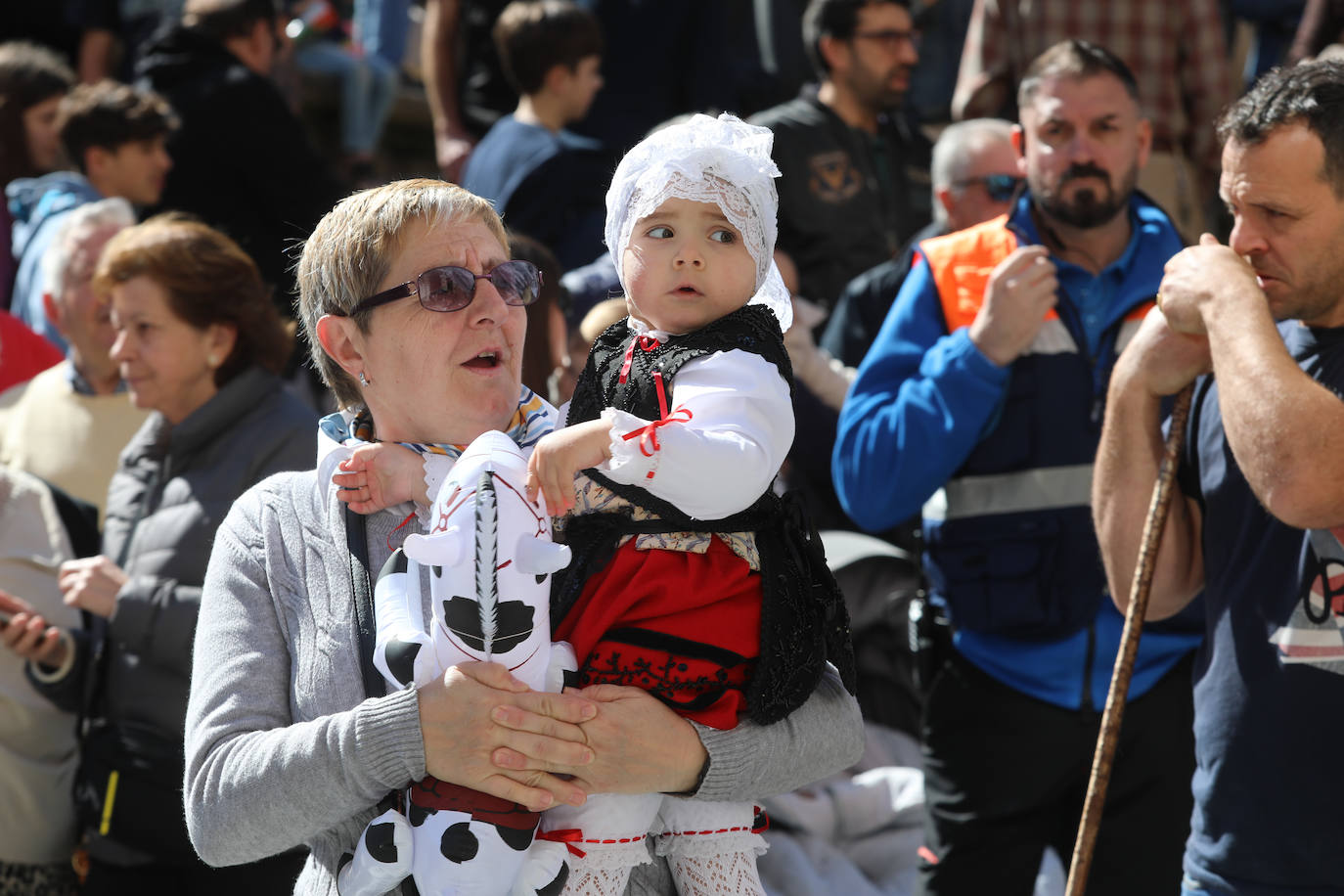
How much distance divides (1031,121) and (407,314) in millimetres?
2353

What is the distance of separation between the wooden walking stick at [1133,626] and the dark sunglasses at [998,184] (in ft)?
6.31

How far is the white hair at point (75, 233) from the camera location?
4.94 metres

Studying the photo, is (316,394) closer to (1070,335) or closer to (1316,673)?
(1070,335)

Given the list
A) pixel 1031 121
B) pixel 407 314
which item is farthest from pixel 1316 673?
pixel 1031 121

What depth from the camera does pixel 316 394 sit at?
6.33 meters

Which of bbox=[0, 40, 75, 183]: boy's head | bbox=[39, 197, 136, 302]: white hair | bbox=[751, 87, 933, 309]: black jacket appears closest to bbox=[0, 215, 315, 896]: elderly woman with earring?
bbox=[39, 197, 136, 302]: white hair

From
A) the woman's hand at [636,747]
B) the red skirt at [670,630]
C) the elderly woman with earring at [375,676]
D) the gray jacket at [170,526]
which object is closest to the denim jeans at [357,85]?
the gray jacket at [170,526]

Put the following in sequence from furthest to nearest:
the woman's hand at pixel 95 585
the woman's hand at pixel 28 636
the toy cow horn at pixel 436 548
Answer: the woman's hand at pixel 28 636 < the woman's hand at pixel 95 585 < the toy cow horn at pixel 436 548

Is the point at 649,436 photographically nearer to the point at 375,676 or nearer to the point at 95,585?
the point at 375,676

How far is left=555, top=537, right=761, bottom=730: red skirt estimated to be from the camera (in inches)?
91.0

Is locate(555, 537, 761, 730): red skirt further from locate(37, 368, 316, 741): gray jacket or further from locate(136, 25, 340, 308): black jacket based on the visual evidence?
locate(136, 25, 340, 308): black jacket

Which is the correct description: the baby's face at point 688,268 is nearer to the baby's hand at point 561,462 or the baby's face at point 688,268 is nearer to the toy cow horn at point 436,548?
the baby's hand at point 561,462

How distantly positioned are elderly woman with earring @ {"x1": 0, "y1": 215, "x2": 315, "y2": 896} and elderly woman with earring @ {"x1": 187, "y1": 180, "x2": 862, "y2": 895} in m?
1.15

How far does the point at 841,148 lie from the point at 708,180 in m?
3.44
